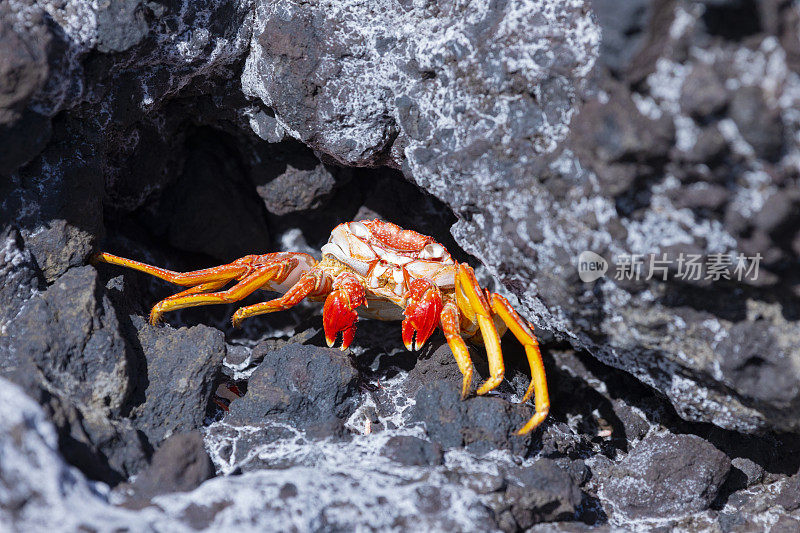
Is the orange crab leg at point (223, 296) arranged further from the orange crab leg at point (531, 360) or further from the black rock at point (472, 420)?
the orange crab leg at point (531, 360)

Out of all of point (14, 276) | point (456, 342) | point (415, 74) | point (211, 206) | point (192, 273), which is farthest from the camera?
point (211, 206)

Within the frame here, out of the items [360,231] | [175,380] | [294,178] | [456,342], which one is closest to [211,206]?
[294,178]

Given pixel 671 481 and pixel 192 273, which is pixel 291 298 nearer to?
pixel 192 273

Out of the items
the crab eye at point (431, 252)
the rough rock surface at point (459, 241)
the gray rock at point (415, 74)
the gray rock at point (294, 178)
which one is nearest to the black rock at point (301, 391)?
the rough rock surface at point (459, 241)

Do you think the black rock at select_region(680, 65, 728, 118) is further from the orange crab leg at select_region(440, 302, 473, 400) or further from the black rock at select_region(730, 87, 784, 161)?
the orange crab leg at select_region(440, 302, 473, 400)

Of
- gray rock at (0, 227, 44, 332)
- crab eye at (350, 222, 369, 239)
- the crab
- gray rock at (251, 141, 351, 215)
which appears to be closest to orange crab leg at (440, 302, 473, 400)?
the crab

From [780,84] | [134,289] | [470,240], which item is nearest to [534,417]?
[470,240]

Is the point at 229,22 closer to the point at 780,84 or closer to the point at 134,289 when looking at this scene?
the point at 134,289
